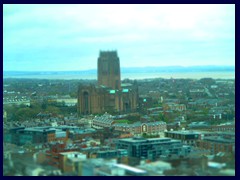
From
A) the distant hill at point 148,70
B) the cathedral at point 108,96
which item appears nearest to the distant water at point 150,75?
the distant hill at point 148,70

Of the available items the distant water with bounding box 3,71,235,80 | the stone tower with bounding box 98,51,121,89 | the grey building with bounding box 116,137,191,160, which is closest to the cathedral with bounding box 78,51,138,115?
the stone tower with bounding box 98,51,121,89

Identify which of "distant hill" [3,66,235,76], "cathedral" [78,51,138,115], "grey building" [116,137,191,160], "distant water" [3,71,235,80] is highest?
"distant hill" [3,66,235,76]

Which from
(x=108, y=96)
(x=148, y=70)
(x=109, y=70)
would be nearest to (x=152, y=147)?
(x=148, y=70)

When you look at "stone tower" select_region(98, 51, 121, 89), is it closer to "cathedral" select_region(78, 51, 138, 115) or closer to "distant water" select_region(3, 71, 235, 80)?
"cathedral" select_region(78, 51, 138, 115)

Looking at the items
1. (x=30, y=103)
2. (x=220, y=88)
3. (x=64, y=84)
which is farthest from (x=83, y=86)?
(x=220, y=88)

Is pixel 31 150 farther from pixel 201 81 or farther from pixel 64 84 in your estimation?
pixel 201 81

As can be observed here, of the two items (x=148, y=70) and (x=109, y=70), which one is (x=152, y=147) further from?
(x=109, y=70)

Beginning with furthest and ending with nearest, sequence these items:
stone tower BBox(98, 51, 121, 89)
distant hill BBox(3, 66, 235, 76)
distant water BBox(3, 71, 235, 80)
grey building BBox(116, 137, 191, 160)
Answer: distant water BBox(3, 71, 235, 80)
distant hill BBox(3, 66, 235, 76)
stone tower BBox(98, 51, 121, 89)
grey building BBox(116, 137, 191, 160)

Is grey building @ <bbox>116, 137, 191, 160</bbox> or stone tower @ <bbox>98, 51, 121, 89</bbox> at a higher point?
stone tower @ <bbox>98, 51, 121, 89</bbox>
